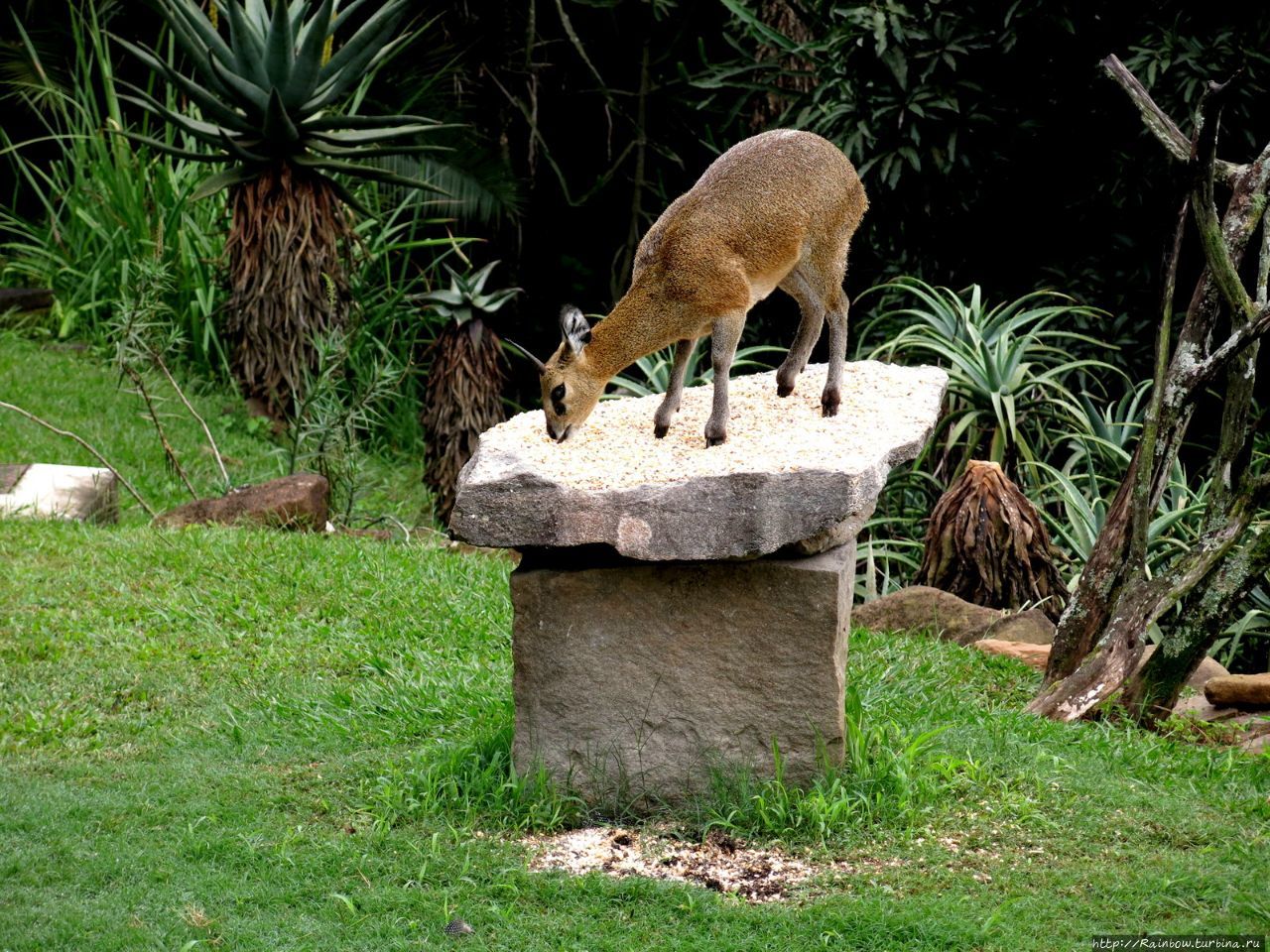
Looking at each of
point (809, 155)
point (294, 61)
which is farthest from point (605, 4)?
point (809, 155)

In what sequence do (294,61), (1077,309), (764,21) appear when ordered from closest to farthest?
(1077,309) → (294,61) → (764,21)

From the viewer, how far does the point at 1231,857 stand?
4.84 m

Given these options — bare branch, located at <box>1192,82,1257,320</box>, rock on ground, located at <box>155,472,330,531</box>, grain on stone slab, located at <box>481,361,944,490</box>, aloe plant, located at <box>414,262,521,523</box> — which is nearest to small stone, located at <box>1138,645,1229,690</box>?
bare branch, located at <box>1192,82,1257,320</box>

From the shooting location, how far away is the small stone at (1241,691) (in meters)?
6.41

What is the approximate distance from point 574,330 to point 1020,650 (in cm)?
338

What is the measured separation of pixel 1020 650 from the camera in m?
7.38

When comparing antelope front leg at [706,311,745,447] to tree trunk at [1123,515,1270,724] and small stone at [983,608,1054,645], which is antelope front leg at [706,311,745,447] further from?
small stone at [983,608,1054,645]

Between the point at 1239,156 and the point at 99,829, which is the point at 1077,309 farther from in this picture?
the point at 99,829

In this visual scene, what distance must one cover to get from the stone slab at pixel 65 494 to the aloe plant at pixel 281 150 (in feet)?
6.51

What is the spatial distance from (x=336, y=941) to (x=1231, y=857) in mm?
2923

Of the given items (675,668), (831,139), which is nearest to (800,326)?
(675,668)

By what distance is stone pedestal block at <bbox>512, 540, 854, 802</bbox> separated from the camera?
16.4ft

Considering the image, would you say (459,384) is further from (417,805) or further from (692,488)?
(692,488)

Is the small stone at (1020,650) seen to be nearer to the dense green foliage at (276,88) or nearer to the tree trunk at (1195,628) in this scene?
the tree trunk at (1195,628)
